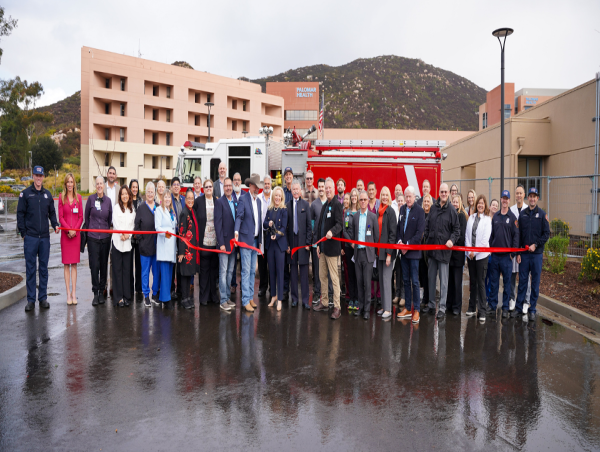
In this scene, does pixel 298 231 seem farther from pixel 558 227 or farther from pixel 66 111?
pixel 66 111

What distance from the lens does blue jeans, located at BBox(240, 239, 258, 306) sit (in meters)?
7.94

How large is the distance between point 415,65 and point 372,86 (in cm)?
2983

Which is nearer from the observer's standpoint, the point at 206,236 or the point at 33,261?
the point at 33,261

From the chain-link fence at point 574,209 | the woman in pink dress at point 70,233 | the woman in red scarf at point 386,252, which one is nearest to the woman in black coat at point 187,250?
the woman in pink dress at point 70,233

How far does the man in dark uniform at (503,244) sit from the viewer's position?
306 inches

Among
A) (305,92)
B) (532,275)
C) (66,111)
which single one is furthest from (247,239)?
(66,111)

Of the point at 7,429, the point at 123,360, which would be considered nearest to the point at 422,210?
the point at 123,360

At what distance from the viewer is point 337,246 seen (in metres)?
7.89

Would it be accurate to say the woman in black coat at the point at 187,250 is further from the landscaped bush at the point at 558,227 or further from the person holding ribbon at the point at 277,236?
the landscaped bush at the point at 558,227

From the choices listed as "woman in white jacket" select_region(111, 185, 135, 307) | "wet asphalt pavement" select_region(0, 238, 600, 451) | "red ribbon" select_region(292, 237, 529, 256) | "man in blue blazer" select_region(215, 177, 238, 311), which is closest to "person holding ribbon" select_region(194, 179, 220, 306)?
"man in blue blazer" select_region(215, 177, 238, 311)

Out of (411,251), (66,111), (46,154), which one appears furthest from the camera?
(66,111)

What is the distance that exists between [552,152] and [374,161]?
12.3 m

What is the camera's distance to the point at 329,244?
7.89 meters

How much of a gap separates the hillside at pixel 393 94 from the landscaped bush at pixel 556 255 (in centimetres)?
8930
